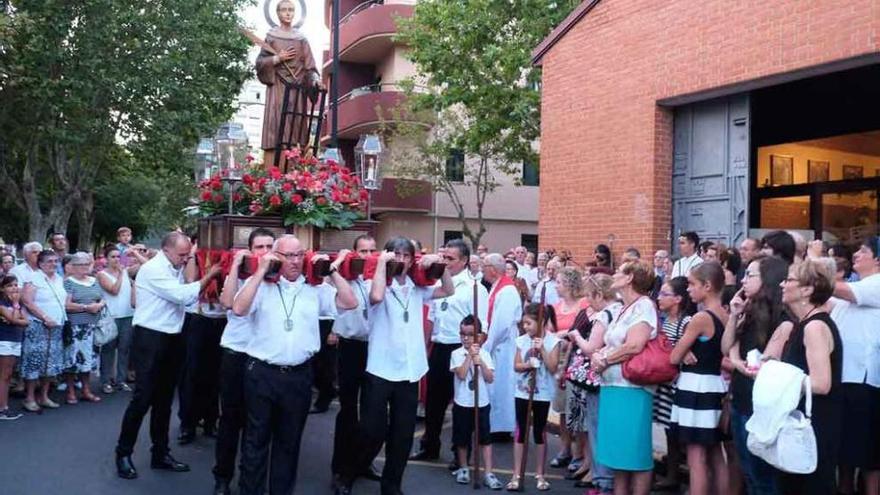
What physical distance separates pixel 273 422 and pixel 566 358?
2.73m

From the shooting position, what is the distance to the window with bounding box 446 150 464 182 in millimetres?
29552

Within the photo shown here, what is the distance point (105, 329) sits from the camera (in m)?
12.2

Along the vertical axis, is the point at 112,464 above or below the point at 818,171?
below

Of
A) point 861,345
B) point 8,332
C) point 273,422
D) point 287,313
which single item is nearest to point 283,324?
point 287,313

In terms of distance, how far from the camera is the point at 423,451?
875 centimetres

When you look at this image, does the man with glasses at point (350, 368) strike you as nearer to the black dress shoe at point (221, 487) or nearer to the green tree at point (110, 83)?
the black dress shoe at point (221, 487)

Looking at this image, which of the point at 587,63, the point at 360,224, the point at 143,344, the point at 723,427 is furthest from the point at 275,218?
the point at 587,63

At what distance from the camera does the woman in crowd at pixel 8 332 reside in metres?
10.4

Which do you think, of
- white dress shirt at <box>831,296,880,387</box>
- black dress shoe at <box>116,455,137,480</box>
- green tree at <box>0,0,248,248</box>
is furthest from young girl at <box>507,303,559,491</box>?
green tree at <box>0,0,248,248</box>

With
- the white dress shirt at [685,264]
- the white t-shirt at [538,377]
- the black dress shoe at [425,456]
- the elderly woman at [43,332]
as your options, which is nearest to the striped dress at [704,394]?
the white t-shirt at [538,377]

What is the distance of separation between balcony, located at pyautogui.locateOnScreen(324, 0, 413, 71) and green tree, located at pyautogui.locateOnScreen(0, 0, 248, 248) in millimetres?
5805

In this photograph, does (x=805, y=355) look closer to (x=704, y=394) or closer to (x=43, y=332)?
(x=704, y=394)

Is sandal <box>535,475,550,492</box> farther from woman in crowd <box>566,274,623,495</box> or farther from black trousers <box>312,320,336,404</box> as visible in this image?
black trousers <box>312,320,336,404</box>

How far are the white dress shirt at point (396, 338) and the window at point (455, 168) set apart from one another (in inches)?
886
